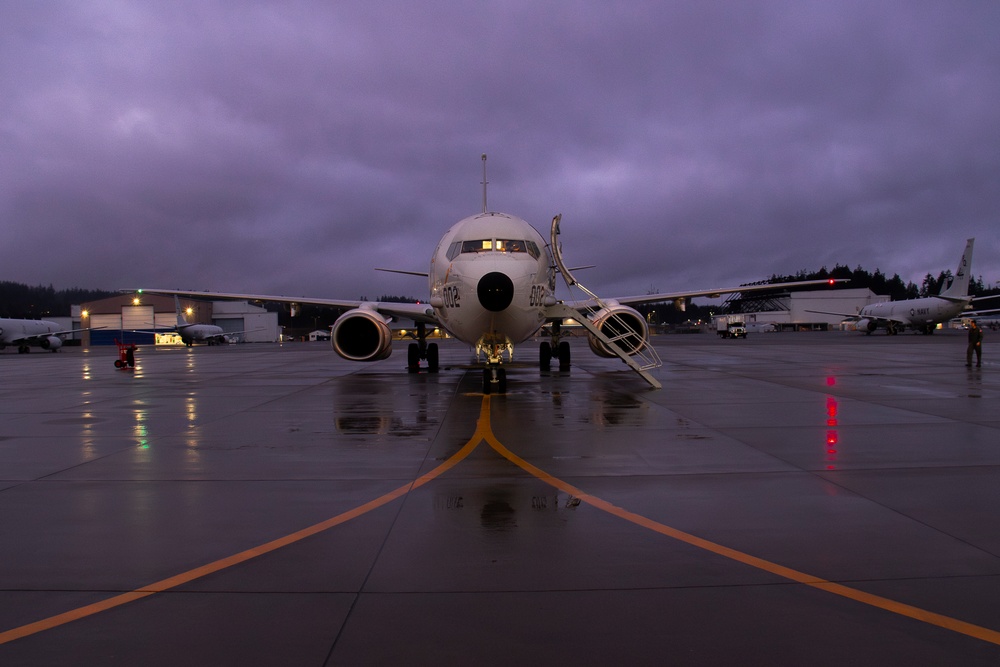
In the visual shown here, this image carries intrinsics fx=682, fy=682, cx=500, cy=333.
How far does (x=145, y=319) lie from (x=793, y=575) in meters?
108

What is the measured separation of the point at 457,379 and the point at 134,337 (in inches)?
3501

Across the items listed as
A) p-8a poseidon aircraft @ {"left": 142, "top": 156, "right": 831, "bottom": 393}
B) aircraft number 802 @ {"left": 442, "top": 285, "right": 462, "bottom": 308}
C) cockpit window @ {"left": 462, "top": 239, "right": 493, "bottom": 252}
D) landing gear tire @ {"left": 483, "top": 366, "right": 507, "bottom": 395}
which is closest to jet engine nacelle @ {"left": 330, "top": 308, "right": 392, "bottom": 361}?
p-8a poseidon aircraft @ {"left": 142, "top": 156, "right": 831, "bottom": 393}

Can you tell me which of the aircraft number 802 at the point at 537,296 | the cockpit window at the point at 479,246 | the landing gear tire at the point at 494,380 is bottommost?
the landing gear tire at the point at 494,380

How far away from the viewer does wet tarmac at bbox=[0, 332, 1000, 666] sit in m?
3.25

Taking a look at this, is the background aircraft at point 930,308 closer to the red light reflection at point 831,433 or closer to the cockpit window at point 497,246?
the red light reflection at point 831,433

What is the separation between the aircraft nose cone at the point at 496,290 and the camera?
13.2 meters

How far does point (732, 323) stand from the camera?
7800 cm

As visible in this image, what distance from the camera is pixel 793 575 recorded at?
13.1 ft

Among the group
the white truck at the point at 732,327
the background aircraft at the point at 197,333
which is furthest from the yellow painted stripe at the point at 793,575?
the background aircraft at the point at 197,333

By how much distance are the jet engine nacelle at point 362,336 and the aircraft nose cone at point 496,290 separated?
565 cm

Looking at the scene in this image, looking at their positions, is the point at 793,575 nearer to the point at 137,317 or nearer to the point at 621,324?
the point at 621,324

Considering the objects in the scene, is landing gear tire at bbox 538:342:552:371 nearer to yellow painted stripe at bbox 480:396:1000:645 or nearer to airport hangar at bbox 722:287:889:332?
yellow painted stripe at bbox 480:396:1000:645

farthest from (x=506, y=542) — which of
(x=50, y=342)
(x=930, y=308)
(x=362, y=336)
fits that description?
(x=930, y=308)

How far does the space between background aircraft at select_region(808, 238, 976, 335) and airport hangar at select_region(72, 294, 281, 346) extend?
7505 cm
